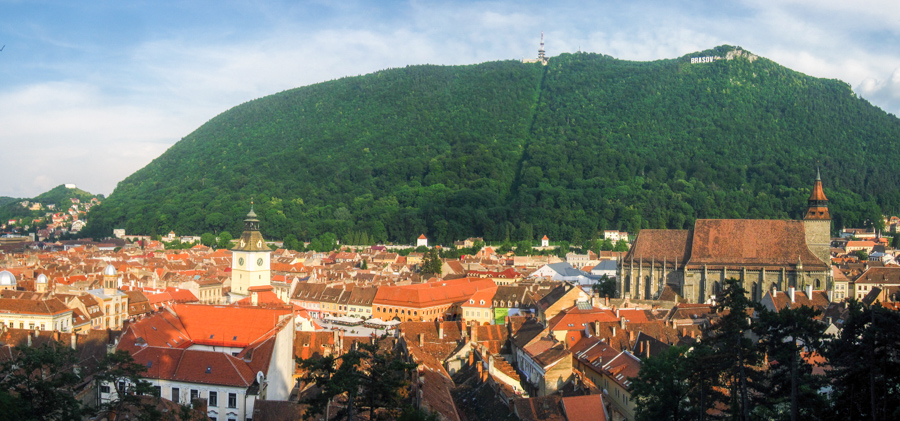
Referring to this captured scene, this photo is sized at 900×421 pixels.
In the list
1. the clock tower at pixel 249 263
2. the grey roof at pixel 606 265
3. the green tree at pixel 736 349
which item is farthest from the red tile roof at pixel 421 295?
the green tree at pixel 736 349

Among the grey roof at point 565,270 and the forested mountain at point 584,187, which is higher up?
the forested mountain at point 584,187

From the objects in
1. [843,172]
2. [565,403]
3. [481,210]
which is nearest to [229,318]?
[565,403]

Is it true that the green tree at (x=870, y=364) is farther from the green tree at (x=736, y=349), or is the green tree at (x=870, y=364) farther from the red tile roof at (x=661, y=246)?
the red tile roof at (x=661, y=246)

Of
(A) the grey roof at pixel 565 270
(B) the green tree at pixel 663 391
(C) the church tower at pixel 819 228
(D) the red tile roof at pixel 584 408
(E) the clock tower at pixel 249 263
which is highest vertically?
(C) the church tower at pixel 819 228

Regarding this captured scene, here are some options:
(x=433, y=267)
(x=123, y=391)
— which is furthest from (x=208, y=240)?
(x=123, y=391)

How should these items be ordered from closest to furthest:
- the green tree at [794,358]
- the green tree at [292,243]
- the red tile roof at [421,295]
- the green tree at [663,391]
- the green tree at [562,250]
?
the green tree at [794,358]
the green tree at [663,391]
the red tile roof at [421,295]
the green tree at [562,250]
the green tree at [292,243]

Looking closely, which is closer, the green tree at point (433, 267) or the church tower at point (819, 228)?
the church tower at point (819, 228)

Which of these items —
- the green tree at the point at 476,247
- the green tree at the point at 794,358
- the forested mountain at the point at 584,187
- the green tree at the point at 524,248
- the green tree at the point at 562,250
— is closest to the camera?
the green tree at the point at 794,358

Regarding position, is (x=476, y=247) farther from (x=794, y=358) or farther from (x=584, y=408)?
(x=794, y=358)
